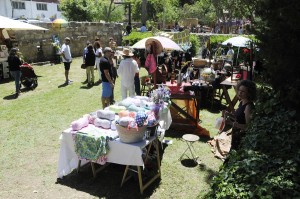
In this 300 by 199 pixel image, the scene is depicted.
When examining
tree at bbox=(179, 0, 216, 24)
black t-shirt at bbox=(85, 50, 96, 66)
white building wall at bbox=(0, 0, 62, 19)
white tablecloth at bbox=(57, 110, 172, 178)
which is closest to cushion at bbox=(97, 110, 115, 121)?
white tablecloth at bbox=(57, 110, 172, 178)

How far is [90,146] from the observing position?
16.1 ft

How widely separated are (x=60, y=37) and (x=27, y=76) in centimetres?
726

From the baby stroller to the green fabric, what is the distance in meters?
7.57

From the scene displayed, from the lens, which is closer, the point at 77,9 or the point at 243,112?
the point at 243,112

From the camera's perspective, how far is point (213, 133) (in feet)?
25.0

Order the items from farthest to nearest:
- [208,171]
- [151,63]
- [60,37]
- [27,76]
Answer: [60,37]
[27,76]
[151,63]
[208,171]

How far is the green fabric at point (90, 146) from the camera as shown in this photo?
15.8ft

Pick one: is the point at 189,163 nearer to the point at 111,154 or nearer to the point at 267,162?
the point at 111,154

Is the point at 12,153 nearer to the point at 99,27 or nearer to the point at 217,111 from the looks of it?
the point at 217,111

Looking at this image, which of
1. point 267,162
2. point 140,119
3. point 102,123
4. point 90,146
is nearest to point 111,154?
point 90,146

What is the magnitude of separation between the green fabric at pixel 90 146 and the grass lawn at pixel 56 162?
64 cm

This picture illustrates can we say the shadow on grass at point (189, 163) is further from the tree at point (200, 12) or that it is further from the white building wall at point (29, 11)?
the white building wall at point (29, 11)

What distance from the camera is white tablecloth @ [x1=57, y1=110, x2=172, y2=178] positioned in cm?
474

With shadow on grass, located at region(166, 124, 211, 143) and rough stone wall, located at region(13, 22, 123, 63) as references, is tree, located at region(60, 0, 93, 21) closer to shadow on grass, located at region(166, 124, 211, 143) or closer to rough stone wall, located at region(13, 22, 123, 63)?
rough stone wall, located at region(13, 22, 123, 63)
